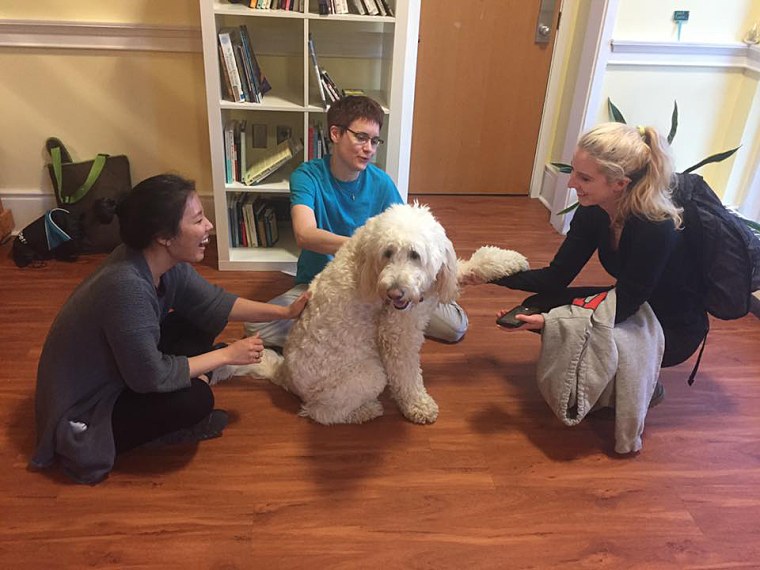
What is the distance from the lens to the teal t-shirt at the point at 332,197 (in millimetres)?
2205

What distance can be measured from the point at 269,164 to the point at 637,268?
1738 millimetres

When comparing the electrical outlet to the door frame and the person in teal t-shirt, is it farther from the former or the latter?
the person in teal t-shirt

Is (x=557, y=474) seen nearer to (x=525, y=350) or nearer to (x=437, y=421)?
(x=437, y=421)

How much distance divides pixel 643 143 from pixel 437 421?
1.08 m

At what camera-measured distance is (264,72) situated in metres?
2.99

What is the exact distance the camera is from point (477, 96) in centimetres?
378

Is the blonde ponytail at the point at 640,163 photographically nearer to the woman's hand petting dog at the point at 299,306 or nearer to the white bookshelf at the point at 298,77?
the woman's hand petting dog at the point at 299,306

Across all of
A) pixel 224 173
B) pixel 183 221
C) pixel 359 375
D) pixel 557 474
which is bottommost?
pixel 557 474

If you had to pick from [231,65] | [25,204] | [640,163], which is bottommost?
[25,204]

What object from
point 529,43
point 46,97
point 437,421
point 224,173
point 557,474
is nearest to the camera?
point 557,474

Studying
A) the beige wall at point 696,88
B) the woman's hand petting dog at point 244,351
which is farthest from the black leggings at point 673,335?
the beige wall at point 696,88

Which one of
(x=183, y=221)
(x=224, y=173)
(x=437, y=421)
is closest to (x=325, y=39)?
(x=224, y=173)

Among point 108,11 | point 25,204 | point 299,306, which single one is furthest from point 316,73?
point 25,204

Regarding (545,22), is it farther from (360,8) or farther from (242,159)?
(242,159)
